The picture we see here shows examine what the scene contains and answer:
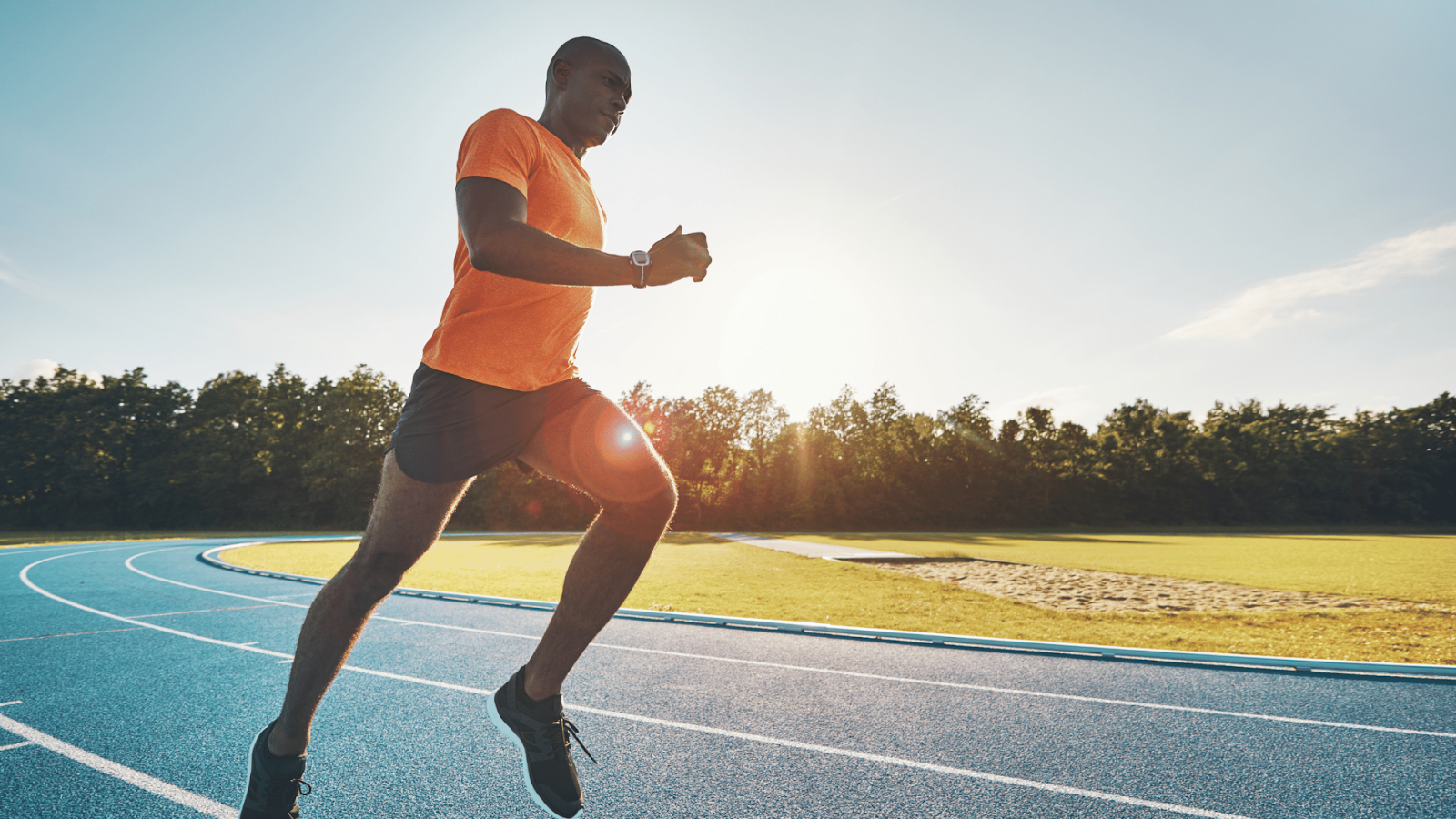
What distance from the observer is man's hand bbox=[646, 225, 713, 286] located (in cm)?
158

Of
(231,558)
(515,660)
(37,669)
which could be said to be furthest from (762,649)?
(231,558)

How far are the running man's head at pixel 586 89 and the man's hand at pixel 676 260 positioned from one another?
0.63 metres

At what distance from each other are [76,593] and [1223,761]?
13.2 meters

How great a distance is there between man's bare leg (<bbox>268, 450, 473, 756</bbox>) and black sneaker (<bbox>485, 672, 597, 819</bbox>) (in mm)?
453

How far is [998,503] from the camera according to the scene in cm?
4200

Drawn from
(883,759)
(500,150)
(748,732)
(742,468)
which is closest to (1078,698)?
(883,759)

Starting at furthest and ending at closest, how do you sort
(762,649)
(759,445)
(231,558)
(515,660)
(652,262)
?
1. (759,445)
2. (231,558)
3. (762,649)
4. (515,660)
5. (652,262)

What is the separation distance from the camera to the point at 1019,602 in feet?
30.6

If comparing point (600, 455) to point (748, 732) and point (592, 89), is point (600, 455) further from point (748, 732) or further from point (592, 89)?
point (748, 732)

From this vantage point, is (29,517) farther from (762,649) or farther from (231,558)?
(762,649)

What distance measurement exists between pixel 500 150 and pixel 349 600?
1179mm

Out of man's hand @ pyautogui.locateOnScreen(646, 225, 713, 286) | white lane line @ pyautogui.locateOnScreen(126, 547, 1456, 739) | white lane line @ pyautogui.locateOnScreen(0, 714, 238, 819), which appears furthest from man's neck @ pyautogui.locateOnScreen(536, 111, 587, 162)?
white lane line @ pyautogui.locateOnScreen(126, 547, 1456, 739)

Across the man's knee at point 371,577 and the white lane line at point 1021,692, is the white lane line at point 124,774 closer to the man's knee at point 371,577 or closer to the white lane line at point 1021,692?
the man's knee at point 371,577

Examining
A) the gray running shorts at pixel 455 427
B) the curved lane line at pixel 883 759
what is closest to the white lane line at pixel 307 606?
the curved lane line at pixel 883 759
